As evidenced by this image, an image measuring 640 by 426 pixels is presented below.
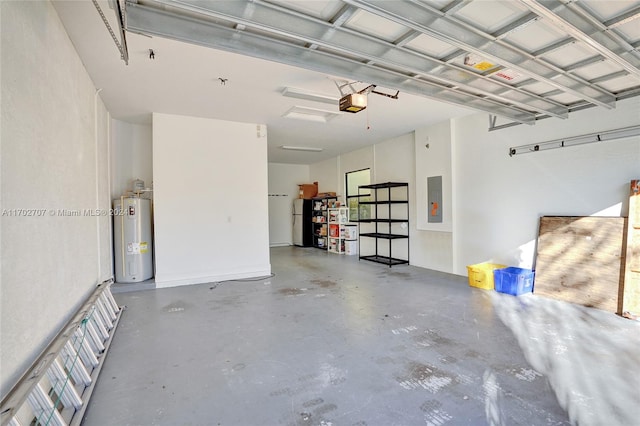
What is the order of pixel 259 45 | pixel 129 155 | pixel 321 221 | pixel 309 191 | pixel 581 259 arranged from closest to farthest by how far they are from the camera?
pixel 259 45
pixel 581 259
pixel 129 155
pixel 321 221
pixel 309 191

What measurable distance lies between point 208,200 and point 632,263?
6030 mm

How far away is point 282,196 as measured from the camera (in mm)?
11203

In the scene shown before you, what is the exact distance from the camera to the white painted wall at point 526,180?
12.6 ft

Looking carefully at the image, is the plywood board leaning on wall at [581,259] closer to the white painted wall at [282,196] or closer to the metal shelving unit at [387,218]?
the metal shelving unit at [387,218]

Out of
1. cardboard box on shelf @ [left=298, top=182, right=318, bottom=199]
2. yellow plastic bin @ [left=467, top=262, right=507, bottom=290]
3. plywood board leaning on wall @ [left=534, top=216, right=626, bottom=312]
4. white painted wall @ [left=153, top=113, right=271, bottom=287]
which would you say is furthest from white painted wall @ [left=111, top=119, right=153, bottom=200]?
plywood board leaning on wall @ [left=534, top=216, right=626, bottom=312]

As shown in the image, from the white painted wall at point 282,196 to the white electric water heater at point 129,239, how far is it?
5.88m

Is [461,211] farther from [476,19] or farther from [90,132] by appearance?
[90,132]

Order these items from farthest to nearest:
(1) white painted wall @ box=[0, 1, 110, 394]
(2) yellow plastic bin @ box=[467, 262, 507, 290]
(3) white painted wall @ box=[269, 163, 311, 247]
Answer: (3) white painted wall @ box=[269, 163, 311, 247] < (2) yellow plastic bin @ box=[467, 262, 507, 290] < (1) white painted wall @ box=[0, 1, 110, 394]

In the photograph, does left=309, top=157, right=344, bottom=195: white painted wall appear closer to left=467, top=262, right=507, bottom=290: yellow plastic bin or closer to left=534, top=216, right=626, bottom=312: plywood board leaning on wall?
left=467, top=262, right=507, bottom=290: yellow plastic bin

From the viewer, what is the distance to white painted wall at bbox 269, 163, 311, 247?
36.2ft

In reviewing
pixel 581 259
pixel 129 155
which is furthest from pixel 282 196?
pixel 581 259

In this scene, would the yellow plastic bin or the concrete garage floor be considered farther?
the yellow plastic bin

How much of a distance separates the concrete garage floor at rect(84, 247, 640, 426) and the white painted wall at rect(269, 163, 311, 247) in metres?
6.60

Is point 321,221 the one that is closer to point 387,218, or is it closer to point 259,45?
point 387,218
